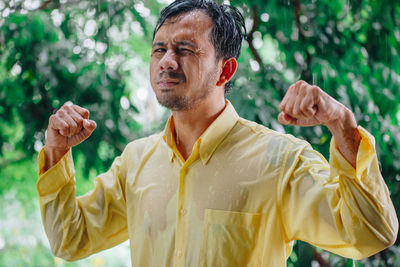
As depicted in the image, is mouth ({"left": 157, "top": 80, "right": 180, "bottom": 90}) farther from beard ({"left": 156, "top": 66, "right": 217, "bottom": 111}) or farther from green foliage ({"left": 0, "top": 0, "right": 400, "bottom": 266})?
green foliage ({"left": 0, "top": 0, "right": 400, "bottom": 266})

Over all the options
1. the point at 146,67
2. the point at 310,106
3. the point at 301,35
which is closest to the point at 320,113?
the point at 310,106

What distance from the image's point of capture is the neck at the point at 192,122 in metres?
0.92

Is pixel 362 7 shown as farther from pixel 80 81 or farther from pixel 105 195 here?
pixel 105 195

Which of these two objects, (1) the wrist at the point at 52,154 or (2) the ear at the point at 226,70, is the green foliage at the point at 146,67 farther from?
(1) the wrist at the point at 52,154

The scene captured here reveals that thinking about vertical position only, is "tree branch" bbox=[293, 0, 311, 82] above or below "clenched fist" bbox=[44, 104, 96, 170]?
below

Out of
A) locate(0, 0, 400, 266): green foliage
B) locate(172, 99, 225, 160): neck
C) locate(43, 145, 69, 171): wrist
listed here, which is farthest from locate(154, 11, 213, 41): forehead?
locate(0, 0, 400, 266): green foliage

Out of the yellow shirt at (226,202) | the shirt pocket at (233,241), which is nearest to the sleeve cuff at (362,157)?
the yellow shirt at (226,202)

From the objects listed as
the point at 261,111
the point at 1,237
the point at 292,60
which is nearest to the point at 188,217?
the point at 261,111

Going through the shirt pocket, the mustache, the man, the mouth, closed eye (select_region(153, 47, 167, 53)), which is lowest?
the shirt pocket

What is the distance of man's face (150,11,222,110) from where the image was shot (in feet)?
2.86

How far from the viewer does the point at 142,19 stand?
1897mm

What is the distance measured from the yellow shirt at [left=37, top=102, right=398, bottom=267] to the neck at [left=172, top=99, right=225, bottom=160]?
0.07ft

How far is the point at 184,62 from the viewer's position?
2.87 feet

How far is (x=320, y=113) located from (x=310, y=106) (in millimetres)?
21
